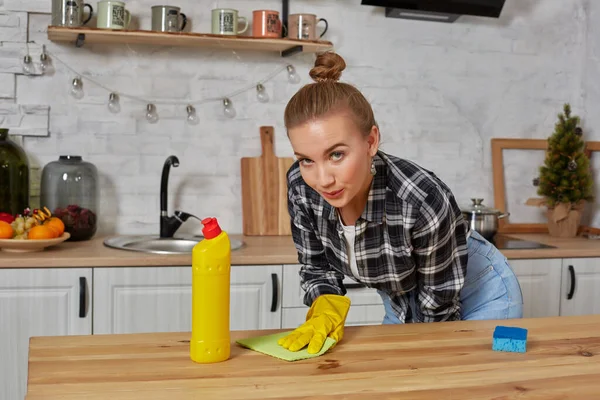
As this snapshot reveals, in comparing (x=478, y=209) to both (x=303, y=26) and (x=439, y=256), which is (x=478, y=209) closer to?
(x=303, y=26)

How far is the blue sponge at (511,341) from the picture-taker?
5.53 feet

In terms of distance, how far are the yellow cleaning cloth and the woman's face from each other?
33 centimetres

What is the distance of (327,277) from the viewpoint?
211cm

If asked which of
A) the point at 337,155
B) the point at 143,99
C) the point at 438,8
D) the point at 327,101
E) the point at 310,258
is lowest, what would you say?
the point at 310,258

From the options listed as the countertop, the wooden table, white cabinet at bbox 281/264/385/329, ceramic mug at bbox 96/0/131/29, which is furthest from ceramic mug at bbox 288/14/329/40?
the wooden table

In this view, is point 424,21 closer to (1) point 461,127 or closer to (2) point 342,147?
(1) point 461,127

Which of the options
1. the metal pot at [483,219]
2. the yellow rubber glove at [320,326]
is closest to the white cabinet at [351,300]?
the metal pot at [483,219]

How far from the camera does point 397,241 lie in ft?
6.39

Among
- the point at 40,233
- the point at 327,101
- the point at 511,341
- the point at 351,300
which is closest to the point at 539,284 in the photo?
the point at 351,300

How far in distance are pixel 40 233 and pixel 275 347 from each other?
5.01ft

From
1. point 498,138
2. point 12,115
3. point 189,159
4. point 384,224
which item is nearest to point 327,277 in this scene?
point 384,224

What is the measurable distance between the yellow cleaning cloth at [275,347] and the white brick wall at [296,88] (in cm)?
188

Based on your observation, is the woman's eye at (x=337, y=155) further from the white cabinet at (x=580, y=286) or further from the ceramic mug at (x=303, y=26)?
the white cabinet at (x=580, y=286)

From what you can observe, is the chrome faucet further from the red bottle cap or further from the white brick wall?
the red bottle cap
